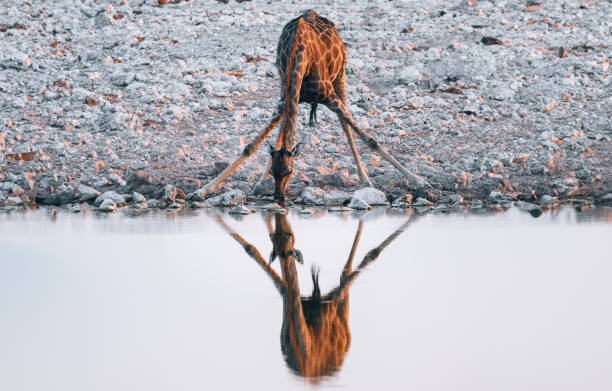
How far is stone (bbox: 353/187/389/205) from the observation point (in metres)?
12.3

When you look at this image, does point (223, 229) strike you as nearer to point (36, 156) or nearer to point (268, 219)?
point (268, 219)

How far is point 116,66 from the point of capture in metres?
17.2

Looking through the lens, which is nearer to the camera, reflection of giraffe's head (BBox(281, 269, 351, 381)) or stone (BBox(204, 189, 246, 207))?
reflection of giraffe's head (BBox(281, 269, 351, 381))

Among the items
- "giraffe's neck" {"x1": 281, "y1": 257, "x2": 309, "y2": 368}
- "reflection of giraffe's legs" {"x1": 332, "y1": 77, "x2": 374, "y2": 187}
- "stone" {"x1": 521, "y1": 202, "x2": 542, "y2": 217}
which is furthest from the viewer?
"reflection of giraffe's legs" {"x1": 332, "y1": 77, "x2": 374, "y2": 187}

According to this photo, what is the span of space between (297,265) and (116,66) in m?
9.82

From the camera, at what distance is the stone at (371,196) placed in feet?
40.5

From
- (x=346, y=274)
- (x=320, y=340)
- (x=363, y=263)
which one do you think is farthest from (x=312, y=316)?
(x=363, y=263)

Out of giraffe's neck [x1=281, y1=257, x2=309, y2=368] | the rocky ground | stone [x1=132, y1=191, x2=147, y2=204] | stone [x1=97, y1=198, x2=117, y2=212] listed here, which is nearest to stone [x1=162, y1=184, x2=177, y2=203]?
the rocky ground

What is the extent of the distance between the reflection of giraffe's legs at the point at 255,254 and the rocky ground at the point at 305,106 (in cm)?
208

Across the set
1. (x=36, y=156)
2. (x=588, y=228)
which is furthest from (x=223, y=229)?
(x=36, y=156)

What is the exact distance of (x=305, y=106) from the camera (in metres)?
15.7

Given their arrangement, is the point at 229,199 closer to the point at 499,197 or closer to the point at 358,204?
the point at 358,204

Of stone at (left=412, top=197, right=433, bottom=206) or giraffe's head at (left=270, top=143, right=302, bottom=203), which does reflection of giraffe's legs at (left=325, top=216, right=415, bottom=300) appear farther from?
stone at (left=412, top=197, right=433, bottom=206)

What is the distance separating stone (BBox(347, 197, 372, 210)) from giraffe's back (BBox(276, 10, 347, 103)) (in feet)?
4.39
